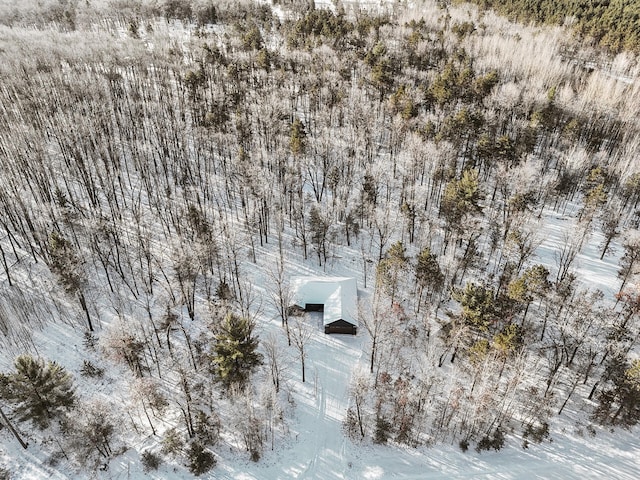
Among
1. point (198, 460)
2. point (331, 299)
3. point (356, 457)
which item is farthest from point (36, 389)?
point (331, 299)

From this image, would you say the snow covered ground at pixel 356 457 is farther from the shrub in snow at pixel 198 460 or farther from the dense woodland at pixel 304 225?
the dense woodland at pixel 304 225

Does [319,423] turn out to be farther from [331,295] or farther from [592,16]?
[592,16]

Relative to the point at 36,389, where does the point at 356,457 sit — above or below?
below

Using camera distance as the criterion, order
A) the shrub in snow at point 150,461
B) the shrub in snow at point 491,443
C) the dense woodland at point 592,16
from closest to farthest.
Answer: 1. the shrub in snow at point 150,461
2. the shrub in snow at point 491,443
3. the dense woodland at point 592,16

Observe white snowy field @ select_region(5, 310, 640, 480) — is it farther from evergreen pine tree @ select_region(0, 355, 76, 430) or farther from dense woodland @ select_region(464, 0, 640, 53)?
dense woodland @ select_region(464, 0, 640, 53)

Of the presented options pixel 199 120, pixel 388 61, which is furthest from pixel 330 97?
pixel 199 120

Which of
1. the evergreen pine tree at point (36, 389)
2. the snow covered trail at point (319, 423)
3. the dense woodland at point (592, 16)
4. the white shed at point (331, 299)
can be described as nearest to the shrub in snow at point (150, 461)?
the snow covered trail at point (319, 423)

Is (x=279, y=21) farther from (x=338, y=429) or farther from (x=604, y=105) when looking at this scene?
(x=338, y=429)

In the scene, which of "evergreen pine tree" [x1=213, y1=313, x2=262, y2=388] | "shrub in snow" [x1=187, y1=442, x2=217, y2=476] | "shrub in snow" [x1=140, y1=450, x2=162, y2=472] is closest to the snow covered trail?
"shrub in snow" [x1=187, y1=442, x2=217, y2=476]
